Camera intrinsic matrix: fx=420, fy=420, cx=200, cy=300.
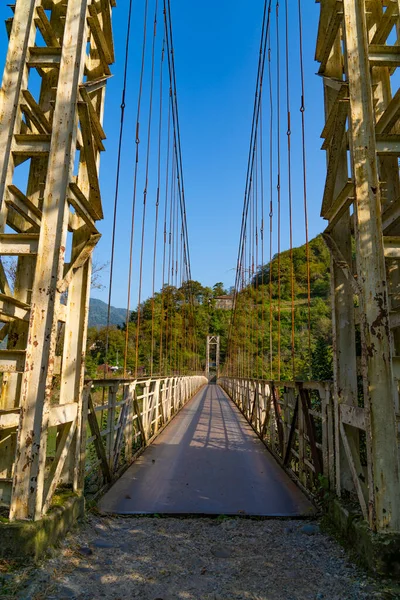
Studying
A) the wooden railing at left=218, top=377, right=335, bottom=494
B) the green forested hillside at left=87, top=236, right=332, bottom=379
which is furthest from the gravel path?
the green forested hillside at left=87, top=236, right=332, bottom=379

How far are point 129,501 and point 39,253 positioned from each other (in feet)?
5.96

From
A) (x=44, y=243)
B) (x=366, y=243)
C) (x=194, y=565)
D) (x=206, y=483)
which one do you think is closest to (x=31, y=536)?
(x=194, y=565)

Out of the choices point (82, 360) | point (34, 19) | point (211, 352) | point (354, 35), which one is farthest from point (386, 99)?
point (211, 352)

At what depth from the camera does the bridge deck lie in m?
2.79

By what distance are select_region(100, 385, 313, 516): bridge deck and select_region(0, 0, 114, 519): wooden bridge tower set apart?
0.71m

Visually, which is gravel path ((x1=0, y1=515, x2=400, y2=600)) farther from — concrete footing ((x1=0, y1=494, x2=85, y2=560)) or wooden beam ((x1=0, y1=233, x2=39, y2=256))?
wooden beam ((x1=0, y1=233, x2=39, y2=256))

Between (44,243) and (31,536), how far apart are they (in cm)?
135

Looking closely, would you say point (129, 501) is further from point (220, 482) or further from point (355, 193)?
point (355, 193)

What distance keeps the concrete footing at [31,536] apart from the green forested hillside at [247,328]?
2516 mm

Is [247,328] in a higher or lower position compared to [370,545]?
higher

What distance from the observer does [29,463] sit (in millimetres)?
1946

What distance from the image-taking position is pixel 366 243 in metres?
2.05

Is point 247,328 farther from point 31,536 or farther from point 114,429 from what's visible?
point 31,536

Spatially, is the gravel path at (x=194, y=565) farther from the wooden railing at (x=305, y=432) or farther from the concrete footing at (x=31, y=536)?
the wooden railing at (x=305, y=432)
